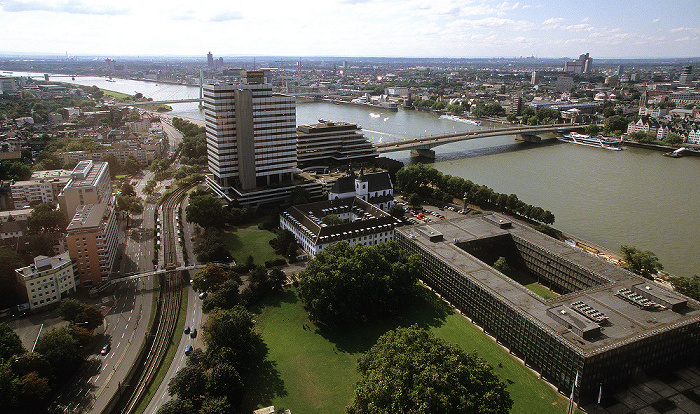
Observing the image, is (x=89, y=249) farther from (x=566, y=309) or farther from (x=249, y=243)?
(x=566, y=309)

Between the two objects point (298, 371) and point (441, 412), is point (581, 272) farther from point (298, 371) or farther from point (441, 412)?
point (298, 371)

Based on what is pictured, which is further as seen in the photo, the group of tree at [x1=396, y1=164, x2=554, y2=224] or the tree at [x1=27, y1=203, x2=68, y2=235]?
the group of tree at [x1=396, y1=164, x2=554, y2=224]

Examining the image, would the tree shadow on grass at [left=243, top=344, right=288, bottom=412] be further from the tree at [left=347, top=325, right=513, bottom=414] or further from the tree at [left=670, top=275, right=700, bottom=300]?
the tree at [left=670, top=275, right=700, bottom=300]

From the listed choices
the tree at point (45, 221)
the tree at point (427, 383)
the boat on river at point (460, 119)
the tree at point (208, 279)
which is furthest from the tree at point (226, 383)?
the boat on river at point (460, 119)

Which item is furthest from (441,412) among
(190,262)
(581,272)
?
(190,262)

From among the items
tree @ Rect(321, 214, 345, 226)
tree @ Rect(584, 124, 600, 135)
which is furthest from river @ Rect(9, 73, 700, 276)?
tree @ Rect(321, 214, 345, 226)

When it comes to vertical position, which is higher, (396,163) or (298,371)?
(396,163)

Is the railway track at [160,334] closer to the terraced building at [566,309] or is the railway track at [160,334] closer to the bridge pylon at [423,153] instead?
the terraced building at [566,309]
